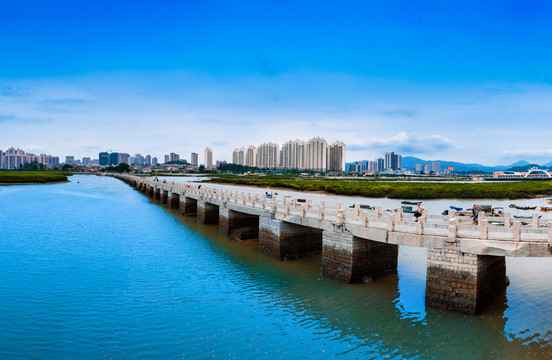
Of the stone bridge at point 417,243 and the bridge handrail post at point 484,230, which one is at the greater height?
the bridge handrail post at point 484,230

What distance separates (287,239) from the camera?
22.5 meters

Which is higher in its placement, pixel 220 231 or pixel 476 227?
pixel 476 227

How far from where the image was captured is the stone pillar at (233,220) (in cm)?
3041

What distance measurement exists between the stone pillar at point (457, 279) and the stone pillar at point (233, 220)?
60.4 feet

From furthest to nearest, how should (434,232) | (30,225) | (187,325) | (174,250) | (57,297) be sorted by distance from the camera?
(30,225) < (174,250) < (57,297) < (434,232) < (187,325)

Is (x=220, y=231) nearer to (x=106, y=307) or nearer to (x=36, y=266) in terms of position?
(x=36, y=266)

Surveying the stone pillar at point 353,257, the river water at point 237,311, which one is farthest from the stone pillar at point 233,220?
the stone pillar at point 353,257

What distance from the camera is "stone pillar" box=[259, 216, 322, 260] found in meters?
22.2

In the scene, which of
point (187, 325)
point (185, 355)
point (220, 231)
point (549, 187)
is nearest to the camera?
point (185, 355)

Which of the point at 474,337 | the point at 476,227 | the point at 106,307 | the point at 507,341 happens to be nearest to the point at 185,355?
the point at 106,307

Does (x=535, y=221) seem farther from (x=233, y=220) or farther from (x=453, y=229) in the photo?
(x=233, y=220)

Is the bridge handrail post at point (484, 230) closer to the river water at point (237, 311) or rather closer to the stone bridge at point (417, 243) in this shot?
the stone bridge at point (417, 243)

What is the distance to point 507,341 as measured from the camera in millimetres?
12039

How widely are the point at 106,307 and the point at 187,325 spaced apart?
4159 millimetres
